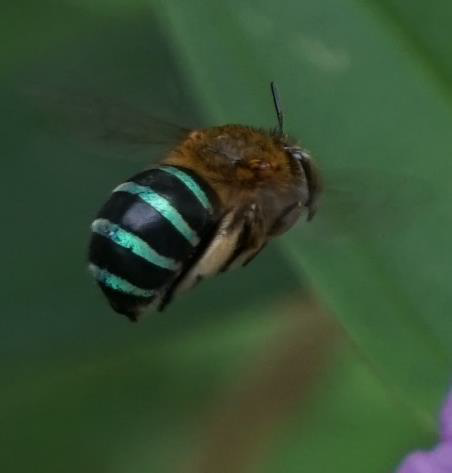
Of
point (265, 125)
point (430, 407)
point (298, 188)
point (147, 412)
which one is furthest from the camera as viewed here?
point (147, 412)

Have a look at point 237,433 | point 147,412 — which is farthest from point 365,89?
point 147,412

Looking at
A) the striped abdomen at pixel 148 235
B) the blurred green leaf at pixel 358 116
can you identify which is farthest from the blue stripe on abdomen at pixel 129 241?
the blurred green leaf at pixel 358 116

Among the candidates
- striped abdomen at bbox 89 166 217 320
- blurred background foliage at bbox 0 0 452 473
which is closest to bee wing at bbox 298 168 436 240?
blurred background foliage at bbox 0 0 452 473

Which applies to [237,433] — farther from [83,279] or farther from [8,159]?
[8,159]

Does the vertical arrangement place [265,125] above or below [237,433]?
above

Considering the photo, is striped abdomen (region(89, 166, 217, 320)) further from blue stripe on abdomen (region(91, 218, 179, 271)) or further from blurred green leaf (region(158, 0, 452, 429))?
blurred green leaf (region(158, 0, 452, 429))

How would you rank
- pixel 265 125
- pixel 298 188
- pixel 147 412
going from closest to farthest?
pixel 298 188, pixel 265 125, pixel 147 412
